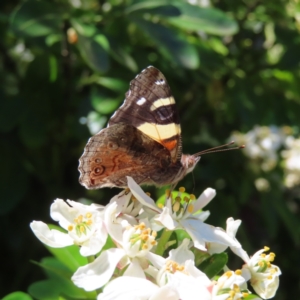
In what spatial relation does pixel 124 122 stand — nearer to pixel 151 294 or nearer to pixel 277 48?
pixel 151 294

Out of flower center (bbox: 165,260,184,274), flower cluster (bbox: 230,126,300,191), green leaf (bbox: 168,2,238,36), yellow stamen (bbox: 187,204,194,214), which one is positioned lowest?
flower cluster (bbox: 230,126,300,191)

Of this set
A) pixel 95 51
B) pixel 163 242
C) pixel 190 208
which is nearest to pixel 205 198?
pixel 190 208

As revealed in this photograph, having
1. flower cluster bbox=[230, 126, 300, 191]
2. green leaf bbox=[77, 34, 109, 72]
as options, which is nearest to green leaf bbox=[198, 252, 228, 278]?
green leaf bbox=[77, 34, 109, 72]

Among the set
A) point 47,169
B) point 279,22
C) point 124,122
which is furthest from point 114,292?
point 279,22

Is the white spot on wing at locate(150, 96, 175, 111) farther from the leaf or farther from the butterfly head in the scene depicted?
the leaf

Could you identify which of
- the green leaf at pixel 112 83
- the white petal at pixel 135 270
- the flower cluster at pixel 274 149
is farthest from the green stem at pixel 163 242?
the flower cluster at pixel 274 149

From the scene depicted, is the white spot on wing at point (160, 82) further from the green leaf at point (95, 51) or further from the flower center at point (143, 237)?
the flower center at point (143, 237)
